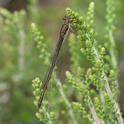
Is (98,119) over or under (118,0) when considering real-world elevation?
under

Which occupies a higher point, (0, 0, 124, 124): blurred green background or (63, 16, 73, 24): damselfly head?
(0, 0, 124, 124): blurred green background

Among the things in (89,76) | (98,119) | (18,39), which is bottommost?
(98,119)

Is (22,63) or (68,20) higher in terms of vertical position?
(22,63)

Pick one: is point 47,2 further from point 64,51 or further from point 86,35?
point 86,35

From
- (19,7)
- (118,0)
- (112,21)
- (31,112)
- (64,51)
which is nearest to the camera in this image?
(112,21)

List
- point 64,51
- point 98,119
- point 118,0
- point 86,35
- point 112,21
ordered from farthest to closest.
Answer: point 64,51 → point 118,0 → point 112,21 → point 98,119 → point 86,35

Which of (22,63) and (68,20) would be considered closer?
(68,20)

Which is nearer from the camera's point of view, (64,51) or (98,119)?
(98,119)

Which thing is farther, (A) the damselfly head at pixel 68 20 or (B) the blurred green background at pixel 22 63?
(B) the blurred green background at pixel 22 63

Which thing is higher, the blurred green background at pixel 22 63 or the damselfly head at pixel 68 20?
the blurred green background at pixel 22 63

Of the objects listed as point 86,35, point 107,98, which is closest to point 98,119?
point 107,98

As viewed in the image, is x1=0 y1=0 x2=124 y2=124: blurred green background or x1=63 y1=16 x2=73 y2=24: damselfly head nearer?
x1=63 y1=16 x2=73 y2=24: damselfly head
